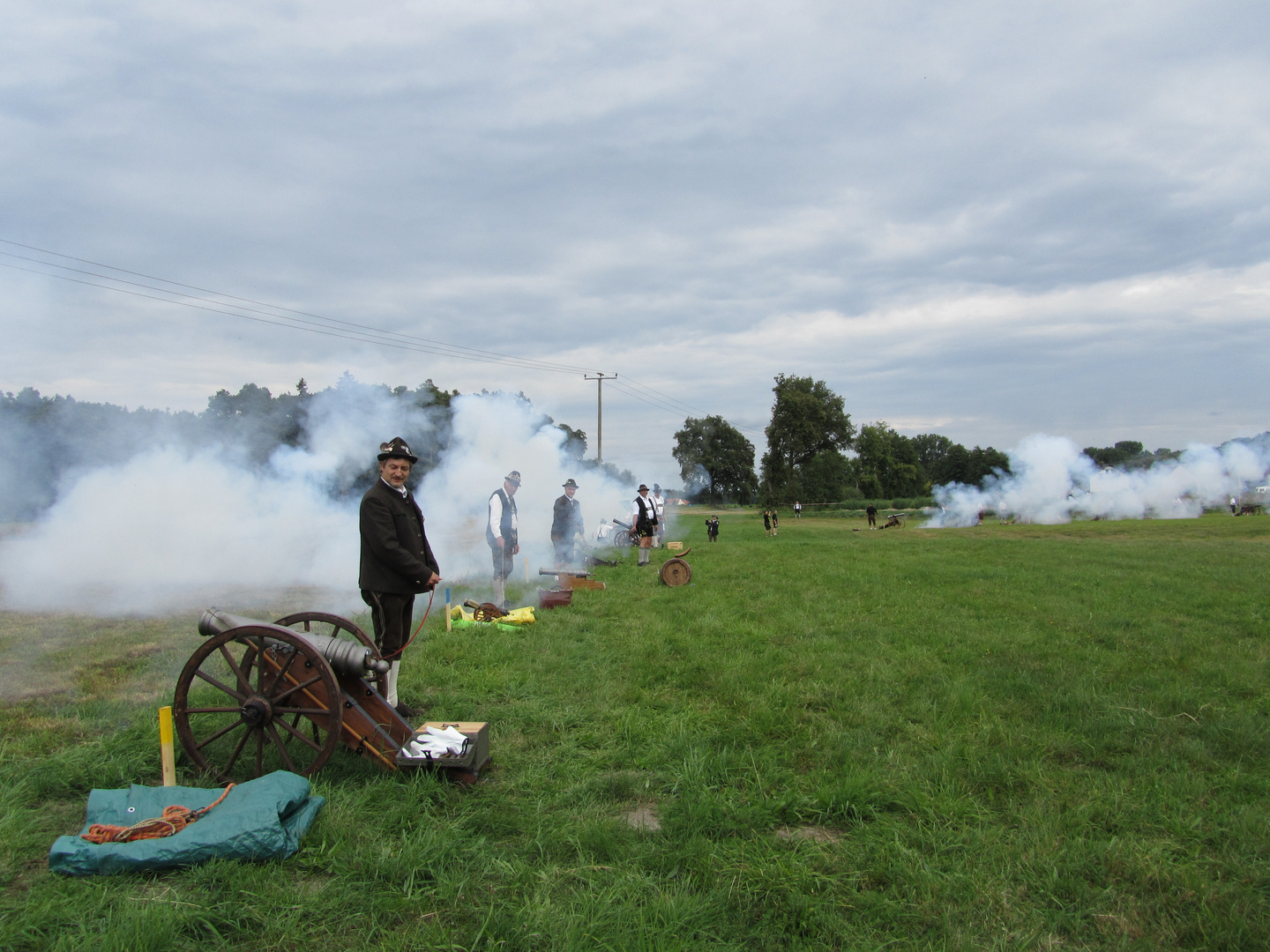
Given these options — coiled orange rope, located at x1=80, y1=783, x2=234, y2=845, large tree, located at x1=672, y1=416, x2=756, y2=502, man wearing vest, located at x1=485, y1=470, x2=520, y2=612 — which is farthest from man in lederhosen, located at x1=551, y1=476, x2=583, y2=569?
large tree, located at x1=672, y1=416, x2=756, y2=502

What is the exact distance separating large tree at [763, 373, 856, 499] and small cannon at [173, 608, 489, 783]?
54123 millimetres

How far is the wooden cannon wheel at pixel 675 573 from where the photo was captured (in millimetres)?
11039

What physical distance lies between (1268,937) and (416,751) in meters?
3.49

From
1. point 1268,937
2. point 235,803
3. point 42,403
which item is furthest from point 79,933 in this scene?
point 42,403

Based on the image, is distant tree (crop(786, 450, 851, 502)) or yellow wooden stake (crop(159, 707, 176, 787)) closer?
yellow wooden stake (crop(159, 707, 176, 787))

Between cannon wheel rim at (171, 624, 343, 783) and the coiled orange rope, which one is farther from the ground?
cannon wheel rim at (171, 624, 343, 783)

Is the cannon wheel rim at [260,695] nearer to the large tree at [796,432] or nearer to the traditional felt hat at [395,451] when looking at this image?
the traditional felt hat at [395,451]

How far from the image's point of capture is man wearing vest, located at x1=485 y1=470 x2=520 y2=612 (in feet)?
29.4

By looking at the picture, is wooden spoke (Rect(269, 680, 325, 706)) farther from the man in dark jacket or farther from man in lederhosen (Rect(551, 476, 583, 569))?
man in lederhosen (Rect(551, 476, 583, 569))

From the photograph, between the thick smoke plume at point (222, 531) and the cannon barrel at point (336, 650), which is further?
the thick smoke plume at point (222, 531)

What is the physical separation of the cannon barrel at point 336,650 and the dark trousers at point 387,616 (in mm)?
958

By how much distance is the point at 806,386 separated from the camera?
60531 mm

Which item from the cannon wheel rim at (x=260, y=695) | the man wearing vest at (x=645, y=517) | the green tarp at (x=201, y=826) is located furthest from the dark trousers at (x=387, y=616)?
the man wearing vest at (x=645, y=517)

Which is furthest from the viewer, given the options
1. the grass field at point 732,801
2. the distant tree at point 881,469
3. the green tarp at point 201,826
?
the distant tree at point 881,469
